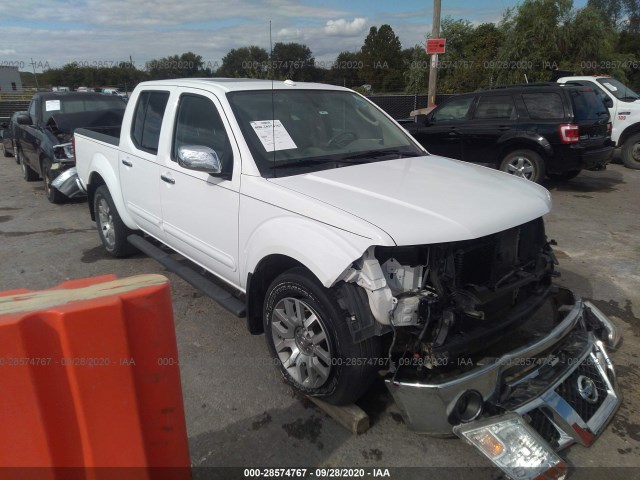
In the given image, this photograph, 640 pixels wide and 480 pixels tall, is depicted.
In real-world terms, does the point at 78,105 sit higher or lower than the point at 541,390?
higher

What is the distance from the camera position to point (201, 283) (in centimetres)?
376

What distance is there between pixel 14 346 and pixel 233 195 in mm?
1995

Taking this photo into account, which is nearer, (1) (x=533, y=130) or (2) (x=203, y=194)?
(2) (x=203, y=194)

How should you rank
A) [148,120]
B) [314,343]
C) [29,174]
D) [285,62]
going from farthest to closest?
[29,174]
[285,62]
[148,120]
[314,343]

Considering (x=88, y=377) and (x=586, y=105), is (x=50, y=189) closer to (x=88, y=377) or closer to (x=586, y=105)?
(x=88, y=377)

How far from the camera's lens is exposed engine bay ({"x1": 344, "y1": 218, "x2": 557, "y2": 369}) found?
2514 millimetres

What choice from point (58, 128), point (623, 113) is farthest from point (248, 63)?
point (623, 113)

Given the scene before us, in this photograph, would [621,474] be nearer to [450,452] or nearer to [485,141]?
[450,452]

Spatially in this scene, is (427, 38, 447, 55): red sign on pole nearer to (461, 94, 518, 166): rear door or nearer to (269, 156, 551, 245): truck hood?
(461, 94, 518, 166): rear door

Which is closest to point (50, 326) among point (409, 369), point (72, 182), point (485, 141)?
point (409, 369)

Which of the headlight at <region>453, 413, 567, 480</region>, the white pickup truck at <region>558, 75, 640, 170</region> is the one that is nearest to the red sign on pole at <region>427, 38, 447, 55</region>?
the white pickup truck at <region>558, 75, 640, 170</region>

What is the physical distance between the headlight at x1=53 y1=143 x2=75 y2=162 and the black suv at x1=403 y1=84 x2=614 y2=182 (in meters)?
5.99

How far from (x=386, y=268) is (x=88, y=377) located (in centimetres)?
153

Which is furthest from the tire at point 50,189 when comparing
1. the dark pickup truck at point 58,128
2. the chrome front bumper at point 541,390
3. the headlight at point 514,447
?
the headlight at point 514,447
